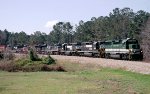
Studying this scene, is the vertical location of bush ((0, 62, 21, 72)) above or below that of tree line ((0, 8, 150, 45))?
below

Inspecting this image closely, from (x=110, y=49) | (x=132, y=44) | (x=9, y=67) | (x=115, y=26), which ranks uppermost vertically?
(x=115, y=26)

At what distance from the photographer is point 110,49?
60469mm

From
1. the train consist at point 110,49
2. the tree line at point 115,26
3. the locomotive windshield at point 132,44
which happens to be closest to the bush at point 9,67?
the train consist at point 110,49

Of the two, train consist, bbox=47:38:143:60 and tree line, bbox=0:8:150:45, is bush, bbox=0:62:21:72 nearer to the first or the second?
train consist, bbox=47:38:143:60

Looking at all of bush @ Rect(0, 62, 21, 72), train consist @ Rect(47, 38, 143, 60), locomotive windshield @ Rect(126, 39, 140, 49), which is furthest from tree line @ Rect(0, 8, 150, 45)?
bush @ Rect(0, 62, 21, 72)

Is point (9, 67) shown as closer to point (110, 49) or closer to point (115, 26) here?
point (110, 49)

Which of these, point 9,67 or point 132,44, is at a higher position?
point 132,44

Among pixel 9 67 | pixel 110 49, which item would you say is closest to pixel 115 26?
pixel 110 49

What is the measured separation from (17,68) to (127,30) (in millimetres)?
74735

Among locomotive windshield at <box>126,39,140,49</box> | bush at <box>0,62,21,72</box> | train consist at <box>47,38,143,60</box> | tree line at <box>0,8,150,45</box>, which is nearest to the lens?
bush at <box>0,62,21,72</box>

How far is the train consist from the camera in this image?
176 ft

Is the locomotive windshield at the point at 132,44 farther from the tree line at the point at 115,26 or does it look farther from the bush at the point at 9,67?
the tree line at the point at 115,26

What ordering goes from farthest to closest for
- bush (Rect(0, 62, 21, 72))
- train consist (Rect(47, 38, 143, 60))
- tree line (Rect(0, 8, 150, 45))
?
tree line (Rect(0, 8, 150, 45)), train consist (Rect(47, 38, 143, 60)), bush (Rect(0, 62, 21, 72))

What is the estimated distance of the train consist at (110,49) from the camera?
53675 millimetres
